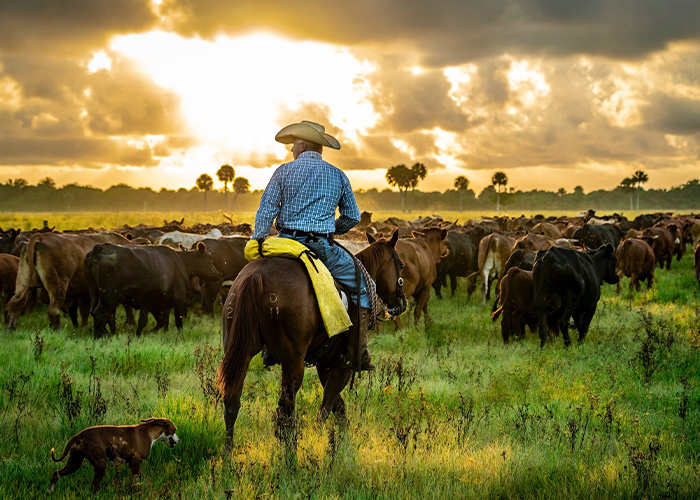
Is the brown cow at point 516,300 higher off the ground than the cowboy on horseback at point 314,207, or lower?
lower

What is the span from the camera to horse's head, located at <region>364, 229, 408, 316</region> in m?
6.36

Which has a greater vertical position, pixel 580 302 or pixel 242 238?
pixel 242 238

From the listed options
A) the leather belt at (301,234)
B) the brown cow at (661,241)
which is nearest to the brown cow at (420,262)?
the leather belt at (301,234)

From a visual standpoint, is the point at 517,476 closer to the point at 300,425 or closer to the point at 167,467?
the point at 300,425

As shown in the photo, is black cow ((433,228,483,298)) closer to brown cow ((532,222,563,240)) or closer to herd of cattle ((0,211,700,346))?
herd of cattle ((0,211,700,346))

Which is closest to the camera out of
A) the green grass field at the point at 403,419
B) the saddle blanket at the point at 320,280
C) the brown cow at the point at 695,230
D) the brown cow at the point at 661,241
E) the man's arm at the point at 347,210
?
the green grass field at the point at 403,419

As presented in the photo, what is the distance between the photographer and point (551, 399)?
7.82 meters

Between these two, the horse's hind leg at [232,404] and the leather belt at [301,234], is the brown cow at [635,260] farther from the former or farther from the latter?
the horse's hind leg at [232,404]

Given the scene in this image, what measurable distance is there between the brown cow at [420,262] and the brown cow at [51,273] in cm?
704

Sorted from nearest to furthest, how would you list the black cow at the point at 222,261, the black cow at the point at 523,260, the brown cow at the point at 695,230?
the black cow at the point at 523,260, the black cow at the point at 222,261, the brown cow at the point at 695,230

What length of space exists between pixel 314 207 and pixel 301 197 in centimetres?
16

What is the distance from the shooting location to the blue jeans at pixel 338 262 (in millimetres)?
5457

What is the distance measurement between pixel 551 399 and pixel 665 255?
2300 centimetres

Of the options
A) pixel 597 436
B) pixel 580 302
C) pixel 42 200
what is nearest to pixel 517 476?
pixel 597 436
